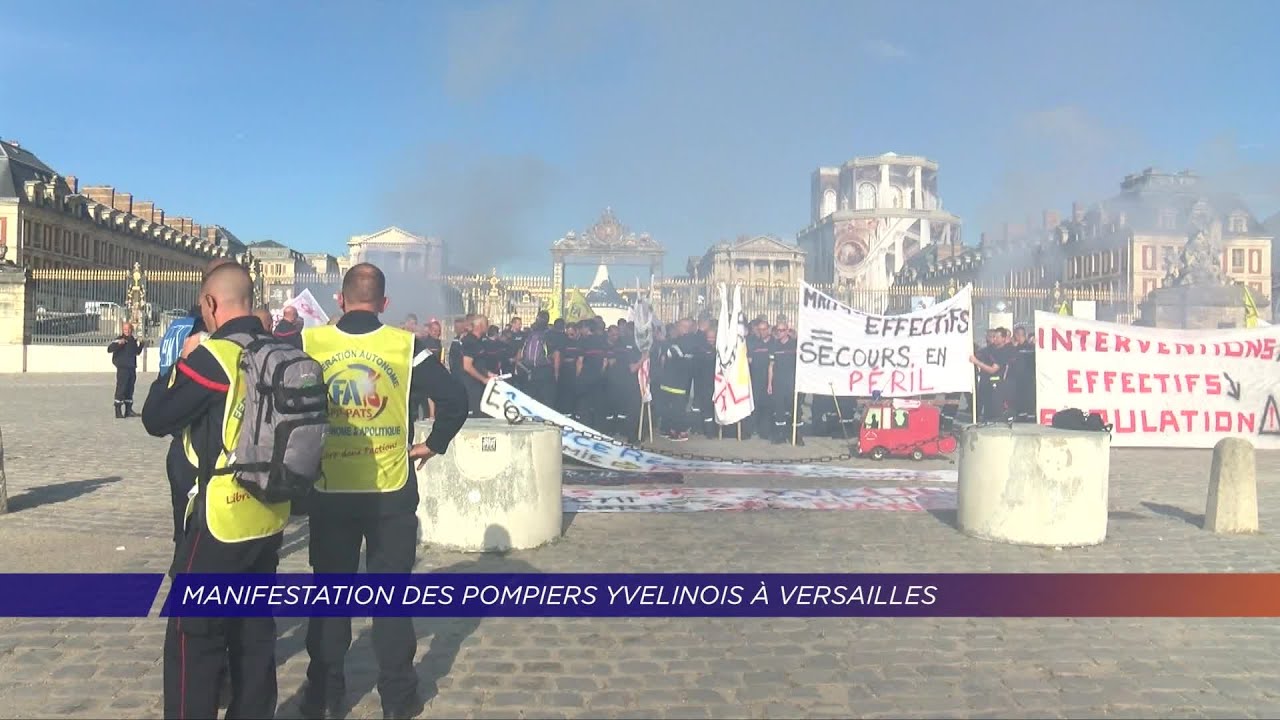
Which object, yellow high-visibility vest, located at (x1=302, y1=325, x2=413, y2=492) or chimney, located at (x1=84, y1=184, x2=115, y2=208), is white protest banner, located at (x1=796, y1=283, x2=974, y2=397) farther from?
chimney, located at (x1=84, y1=184, x2=115, y2=208)

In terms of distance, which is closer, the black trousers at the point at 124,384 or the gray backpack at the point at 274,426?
the gray backpack at the point at 274,426

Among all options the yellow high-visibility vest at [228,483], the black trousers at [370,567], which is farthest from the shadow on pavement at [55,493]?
the yellow high-visibility vest at [228,483]

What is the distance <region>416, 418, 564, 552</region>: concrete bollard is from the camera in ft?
21.0

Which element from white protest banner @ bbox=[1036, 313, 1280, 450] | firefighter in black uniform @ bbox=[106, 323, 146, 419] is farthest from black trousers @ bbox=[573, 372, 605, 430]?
firefighter in black uniform @ bbox=[106, 323, 146, 419]

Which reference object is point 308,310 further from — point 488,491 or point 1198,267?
point 1198,267

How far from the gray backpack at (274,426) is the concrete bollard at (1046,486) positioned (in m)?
5.36

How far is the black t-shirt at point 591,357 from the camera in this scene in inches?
550

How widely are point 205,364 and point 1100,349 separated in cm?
1305

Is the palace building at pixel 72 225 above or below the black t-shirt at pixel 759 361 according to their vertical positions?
above

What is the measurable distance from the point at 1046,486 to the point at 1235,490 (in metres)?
1.88

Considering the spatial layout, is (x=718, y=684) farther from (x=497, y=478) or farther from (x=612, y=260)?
(x=612, y=260)

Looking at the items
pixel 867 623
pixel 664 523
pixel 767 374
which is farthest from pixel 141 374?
pixel 867 623
